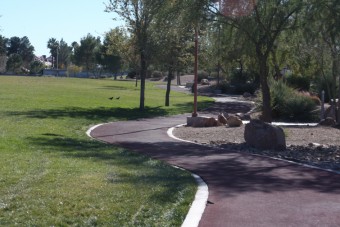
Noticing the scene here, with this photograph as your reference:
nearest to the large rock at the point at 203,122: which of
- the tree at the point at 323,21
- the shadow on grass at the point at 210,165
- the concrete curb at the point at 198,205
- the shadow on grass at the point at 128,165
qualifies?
the tree at the point at 323,21

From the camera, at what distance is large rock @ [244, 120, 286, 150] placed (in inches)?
725

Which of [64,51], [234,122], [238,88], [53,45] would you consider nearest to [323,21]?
[234,122]

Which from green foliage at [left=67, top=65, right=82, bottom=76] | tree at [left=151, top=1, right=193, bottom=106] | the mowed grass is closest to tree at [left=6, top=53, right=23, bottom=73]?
green foliage at [left=67, top=65, right=82, bottom=76]

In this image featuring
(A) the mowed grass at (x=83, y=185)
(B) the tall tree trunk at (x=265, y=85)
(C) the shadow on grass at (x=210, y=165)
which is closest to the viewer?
(A) the mowed grass at (x=83, y=185)

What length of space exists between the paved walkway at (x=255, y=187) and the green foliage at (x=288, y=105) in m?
15.1

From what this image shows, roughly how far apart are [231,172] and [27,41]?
146918 millimetres

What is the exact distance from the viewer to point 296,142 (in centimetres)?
2116

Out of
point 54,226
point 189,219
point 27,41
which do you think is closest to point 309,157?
point 189,219

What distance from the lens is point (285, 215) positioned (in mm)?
8953

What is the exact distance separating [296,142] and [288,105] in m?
12.6

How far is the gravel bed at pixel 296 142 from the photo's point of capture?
16727mm

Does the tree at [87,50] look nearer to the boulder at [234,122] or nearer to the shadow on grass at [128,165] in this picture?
the boulder at [234,122]

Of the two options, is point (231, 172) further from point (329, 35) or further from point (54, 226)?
point (329, 35)

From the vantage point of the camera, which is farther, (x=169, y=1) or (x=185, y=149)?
(x=169, y=1)
